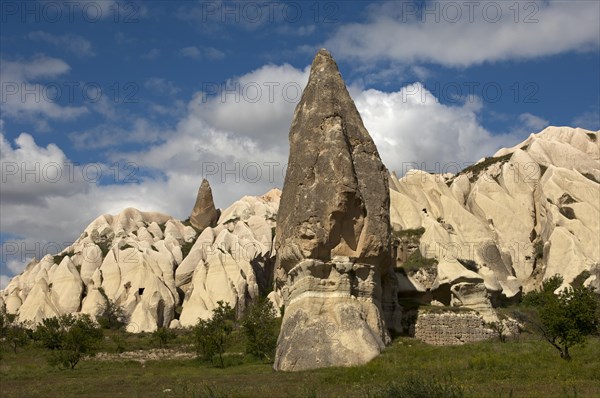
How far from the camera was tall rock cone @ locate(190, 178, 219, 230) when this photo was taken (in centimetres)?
7806

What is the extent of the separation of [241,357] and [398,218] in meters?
24.3

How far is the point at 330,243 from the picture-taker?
2383 centimetres

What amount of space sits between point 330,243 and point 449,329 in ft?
26.0

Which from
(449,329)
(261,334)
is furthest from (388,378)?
(261,334)

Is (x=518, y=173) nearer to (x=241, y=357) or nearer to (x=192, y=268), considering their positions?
(x=192, y=268)

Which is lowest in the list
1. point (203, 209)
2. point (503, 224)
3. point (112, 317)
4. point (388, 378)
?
point (388, 378)

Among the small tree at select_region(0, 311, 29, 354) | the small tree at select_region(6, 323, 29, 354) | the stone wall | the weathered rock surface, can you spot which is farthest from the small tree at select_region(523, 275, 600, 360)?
the weathered rock surface

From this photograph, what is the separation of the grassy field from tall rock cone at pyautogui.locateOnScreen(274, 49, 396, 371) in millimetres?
1395

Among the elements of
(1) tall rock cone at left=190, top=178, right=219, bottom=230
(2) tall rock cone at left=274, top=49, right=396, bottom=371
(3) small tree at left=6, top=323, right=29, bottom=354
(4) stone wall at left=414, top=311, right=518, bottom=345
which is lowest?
(3) small tree at left=6, top=323, right=29, bottom=354

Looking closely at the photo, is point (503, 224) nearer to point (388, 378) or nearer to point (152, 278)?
point (152, 278)

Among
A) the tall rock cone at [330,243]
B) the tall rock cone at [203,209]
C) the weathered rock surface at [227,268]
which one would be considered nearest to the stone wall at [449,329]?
the tall rock cone at [330,243]

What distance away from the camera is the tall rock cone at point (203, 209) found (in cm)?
7806

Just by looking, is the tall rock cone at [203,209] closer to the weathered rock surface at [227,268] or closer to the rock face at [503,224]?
the weathered rock surface at [227,268]

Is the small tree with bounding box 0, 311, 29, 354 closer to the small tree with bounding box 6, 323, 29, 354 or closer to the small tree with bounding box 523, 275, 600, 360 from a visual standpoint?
the small tree with bounding box 6, 323, 29, 354
